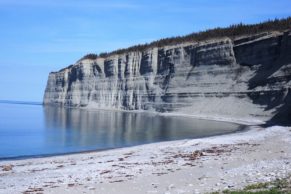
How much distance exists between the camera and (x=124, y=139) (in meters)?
39.1

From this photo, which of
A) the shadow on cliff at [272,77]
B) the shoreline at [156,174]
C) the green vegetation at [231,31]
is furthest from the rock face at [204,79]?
the shoreline at [156,174]

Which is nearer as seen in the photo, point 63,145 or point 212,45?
point 63,145

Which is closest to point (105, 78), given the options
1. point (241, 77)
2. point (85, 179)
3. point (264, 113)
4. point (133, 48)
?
point (133, 48)

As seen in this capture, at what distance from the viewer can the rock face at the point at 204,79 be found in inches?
2408

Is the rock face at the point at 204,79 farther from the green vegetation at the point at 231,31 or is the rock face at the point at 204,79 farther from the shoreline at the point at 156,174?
the shoreline at the point at 156,174

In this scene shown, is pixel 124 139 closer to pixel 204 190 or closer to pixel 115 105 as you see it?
pixel 204 190

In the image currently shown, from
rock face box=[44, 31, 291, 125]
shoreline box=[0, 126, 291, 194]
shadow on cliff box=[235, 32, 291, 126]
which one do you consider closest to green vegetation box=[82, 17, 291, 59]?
rock face box=[44, 31, 291, 125]

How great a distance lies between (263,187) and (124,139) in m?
28.4

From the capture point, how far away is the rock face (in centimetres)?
6116

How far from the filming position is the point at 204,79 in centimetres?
8044

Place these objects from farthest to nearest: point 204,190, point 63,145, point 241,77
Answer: point 241,77 → point 63,145 → point 204,190

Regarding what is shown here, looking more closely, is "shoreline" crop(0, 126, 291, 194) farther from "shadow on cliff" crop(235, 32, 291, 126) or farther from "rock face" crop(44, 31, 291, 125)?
"shadow on cliff" crop(235, 32, 291, 126)

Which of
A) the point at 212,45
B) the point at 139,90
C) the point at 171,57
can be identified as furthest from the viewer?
the point at 139,90

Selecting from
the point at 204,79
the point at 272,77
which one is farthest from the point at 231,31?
the point at 272,77
